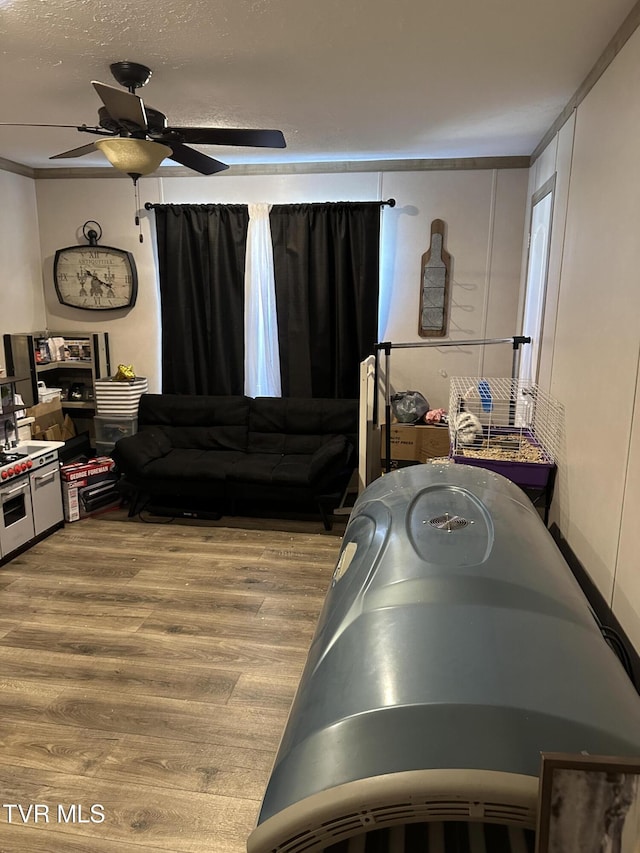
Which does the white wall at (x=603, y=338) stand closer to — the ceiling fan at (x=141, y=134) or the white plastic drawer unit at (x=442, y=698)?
the white plastic drawer unit at (x=442, y=698)

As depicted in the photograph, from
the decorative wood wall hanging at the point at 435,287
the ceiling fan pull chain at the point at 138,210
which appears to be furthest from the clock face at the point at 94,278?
the decorative wood wall hanging at the point at 435,287

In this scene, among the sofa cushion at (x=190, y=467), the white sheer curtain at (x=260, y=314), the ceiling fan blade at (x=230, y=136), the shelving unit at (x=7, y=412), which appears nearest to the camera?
the ceiling fan blade at (x=230, y=136)

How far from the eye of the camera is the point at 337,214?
4.46m

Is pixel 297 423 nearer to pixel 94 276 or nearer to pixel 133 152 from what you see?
pixel 94 276

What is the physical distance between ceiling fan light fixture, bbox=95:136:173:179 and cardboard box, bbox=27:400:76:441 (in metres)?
2.63

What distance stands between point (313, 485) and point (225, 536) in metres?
0.71

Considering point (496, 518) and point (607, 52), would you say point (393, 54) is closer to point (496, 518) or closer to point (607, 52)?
point (607, 52)

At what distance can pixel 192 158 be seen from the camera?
9.27 ft

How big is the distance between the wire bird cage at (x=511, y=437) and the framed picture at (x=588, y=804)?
6.53 feet

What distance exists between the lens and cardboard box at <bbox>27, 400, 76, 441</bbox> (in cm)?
453

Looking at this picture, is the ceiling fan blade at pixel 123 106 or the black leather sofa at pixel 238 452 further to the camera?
the black leather sofa at pixel 238 452

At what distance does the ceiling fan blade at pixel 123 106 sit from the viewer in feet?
6.71

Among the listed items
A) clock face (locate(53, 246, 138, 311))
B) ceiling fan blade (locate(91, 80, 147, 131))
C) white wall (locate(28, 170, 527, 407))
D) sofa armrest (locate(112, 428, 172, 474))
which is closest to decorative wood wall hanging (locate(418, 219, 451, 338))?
white wall (locate(28, 170, 527, 407))

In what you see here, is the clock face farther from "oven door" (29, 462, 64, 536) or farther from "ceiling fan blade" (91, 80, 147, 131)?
"ceiling fan blade" (91, 80, 147, 131)
